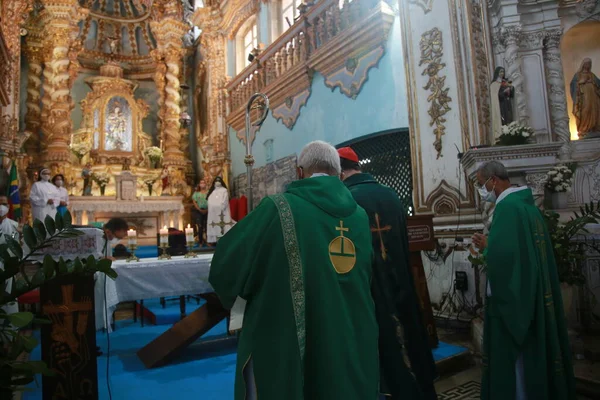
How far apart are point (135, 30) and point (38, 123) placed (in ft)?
16.5

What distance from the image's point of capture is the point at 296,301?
172cm

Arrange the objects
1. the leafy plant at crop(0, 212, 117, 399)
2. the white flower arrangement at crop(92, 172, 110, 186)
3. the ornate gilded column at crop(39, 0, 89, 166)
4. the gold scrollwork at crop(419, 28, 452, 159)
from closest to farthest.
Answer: the leafy plant at crop(0, 212, 117, 399) → the gold scrollwork at crop(419, 28, 452, 159) → the ornate gilded column at crop(39, 0, 89, 166) → the white flower arrangement at crop(92, 172, 110, 186)

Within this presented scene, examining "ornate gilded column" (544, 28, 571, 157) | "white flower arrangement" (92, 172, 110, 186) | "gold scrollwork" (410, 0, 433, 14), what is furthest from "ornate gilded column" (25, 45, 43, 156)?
"ornate gilded column" (544, 28, 571, 157)

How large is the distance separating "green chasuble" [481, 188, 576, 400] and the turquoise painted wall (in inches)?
158

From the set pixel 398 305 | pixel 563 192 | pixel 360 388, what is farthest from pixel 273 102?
pixel 360 388

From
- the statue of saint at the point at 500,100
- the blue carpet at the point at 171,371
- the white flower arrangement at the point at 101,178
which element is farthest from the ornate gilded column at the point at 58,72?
the statue of saint at the point at 500,100

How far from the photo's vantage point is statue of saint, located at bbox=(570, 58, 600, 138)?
4.92m

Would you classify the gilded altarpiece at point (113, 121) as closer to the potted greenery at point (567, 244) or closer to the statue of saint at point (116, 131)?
the statue of saint at point (116, 131)

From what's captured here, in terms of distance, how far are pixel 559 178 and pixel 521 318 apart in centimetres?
253

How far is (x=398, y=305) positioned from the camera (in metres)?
2.58

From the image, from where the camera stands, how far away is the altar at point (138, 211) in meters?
12.1

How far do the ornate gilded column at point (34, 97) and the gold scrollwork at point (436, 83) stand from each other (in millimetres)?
11670

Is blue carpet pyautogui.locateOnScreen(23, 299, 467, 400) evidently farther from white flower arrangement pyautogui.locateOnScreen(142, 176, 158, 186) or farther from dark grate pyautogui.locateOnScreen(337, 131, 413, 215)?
white flower arrangement pyautogui.locateOnScreen(142, 176, 158, 186)

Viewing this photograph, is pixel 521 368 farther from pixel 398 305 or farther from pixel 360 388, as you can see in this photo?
pixel 360 388
